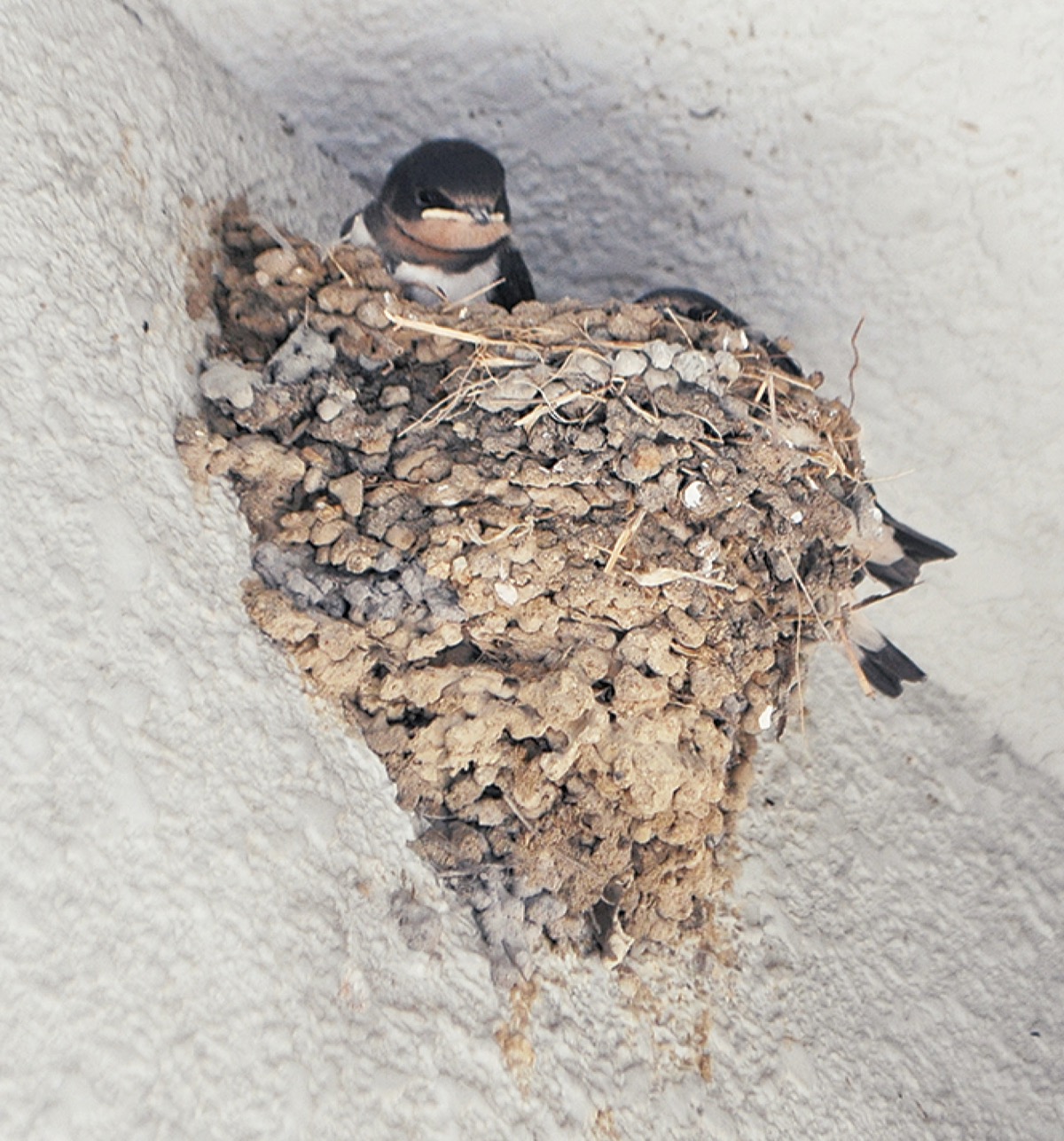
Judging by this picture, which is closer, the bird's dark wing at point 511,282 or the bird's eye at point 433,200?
the bird's eye at point 433,200

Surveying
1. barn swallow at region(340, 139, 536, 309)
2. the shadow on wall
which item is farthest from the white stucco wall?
barn swallow at region(340, 139, 536, 309)

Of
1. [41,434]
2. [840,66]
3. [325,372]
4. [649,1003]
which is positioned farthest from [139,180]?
[649,1003]

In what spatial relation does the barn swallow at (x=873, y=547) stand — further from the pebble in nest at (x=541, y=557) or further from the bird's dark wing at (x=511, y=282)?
the bird's dark wing at (x=511, y=282)

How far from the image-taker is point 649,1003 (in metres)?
1.99

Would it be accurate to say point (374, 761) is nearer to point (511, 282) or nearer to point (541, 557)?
point (541, 557)

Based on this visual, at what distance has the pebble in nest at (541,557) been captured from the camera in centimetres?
192

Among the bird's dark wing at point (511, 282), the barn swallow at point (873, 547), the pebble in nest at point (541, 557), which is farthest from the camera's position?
the bird's dark wing at point (511, 282)

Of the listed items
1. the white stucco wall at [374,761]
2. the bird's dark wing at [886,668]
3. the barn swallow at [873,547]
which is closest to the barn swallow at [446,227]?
the white stucco wall at [374,761]

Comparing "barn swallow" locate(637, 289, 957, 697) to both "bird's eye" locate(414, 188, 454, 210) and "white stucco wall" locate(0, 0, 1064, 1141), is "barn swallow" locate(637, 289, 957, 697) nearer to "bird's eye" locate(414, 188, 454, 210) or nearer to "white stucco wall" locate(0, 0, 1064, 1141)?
"white stucco wall" locate(0, 0, 1064, 1141)

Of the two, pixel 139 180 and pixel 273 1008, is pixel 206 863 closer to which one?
pixel 273 1008

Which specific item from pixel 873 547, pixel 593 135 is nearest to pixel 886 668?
pixel 873 547

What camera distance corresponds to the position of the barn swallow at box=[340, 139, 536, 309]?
92.2 inches

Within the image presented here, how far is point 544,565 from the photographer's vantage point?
6.34ft

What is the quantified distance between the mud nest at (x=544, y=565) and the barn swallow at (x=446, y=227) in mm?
337
